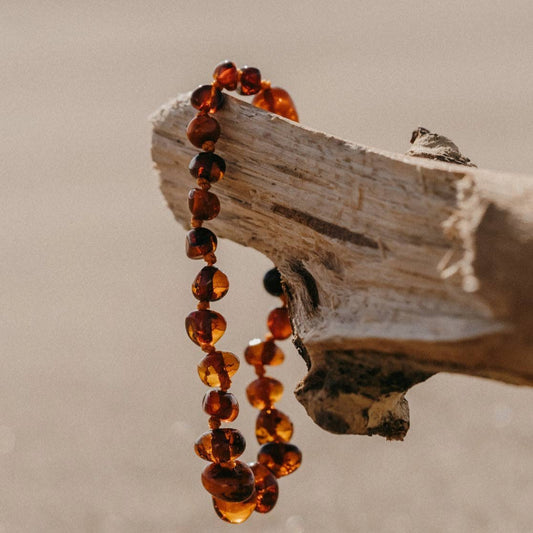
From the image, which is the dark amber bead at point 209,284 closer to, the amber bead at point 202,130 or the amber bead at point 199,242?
the amber bead at point 199,242

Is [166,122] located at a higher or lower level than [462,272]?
higher

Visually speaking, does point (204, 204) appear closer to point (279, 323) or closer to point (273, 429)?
point (279, 323)

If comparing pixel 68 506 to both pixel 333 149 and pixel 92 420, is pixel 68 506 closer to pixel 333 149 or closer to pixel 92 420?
pixel 92 420

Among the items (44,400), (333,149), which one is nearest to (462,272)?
(333,149)

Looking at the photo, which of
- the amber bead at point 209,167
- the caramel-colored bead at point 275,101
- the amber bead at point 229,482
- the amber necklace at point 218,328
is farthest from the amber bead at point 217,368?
the caramel-colored bead at point 275,101

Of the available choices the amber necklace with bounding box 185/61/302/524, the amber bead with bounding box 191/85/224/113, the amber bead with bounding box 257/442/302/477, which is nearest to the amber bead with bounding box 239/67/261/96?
the amber necklace with bounding box 185/61/302/524

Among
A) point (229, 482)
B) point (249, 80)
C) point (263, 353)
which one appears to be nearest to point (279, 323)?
point (263, 353)
